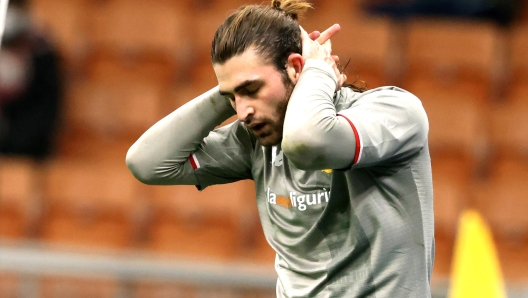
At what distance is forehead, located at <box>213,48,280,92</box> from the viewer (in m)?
2.39

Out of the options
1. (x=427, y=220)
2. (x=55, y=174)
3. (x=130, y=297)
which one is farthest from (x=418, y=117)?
(x=55, y=174)

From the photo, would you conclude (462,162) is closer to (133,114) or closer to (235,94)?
(133,114)

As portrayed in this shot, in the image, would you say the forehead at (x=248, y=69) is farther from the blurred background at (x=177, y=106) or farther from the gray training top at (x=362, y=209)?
the blurred background at (x=177, y=106)

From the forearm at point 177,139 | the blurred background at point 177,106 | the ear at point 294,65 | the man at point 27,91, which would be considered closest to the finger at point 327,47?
the ear at point 294,65

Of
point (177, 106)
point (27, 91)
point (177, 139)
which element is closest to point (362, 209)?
point (177, 139)

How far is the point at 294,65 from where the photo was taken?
2451 millimetres

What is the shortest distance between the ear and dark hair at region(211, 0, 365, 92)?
1 centimetres

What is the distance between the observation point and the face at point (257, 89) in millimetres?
2391

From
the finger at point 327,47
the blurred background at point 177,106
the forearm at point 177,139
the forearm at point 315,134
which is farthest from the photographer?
the blurred background at point 177,106

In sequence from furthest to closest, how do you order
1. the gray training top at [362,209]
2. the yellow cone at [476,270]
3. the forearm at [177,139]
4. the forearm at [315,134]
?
the yellow cone at [476,270] → the forearm at [177,139] → the gray training top at [362,209] → the forearm at [315,134]

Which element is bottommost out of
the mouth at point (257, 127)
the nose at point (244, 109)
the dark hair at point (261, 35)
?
the mouth at point (257, 127)

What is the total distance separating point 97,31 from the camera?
677 centimetres

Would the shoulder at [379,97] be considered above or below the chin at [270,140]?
above

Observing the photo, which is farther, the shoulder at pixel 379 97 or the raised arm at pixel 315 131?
the shoulder at pixel 379 97
